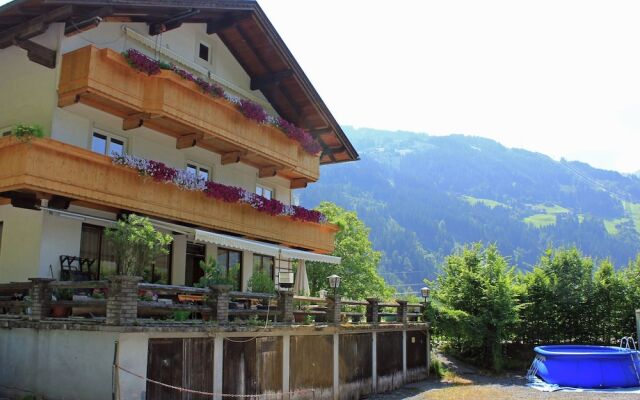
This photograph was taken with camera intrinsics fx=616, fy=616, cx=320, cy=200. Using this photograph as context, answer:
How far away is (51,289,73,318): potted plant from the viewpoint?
575 inches

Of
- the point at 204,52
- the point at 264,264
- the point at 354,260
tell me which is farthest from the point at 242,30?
the point at 354,260

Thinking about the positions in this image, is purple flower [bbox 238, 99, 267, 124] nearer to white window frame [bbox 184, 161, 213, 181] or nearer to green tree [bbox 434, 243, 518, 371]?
white window frame [bbox 184, 161, 213, 181]

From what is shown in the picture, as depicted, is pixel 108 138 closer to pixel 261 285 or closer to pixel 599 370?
pixel 261 285

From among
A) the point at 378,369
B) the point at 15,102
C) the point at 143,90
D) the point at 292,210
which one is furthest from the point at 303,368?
the point at 15,102

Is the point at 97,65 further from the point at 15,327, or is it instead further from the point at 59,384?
the point at 59,384

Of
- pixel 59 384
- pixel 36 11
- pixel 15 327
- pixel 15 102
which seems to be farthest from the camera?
pixel 15 102

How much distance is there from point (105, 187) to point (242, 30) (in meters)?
9.42

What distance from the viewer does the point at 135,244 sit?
51.8 ft

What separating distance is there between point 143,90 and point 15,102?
3833 millimetres

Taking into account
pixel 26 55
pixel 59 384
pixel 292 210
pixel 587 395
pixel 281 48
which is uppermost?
pixel 281 48

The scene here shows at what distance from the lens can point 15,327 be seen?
14906 millimetres

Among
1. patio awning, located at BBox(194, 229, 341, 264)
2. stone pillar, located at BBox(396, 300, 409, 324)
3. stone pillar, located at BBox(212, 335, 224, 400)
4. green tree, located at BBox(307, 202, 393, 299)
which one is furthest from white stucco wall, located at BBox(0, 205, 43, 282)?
green tree, located at BBox(307, 202, 393, 299)

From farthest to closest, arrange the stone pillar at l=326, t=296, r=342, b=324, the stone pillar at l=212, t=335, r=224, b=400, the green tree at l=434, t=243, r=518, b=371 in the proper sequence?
the green tree at l=434, t=243, r=518, b=371 < the stone pillar at l=326, t=296, r=342, b=324 < the stone pillar at l=212, t=335, r=224, b=400

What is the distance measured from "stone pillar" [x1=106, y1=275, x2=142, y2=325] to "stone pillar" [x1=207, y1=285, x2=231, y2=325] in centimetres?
293
